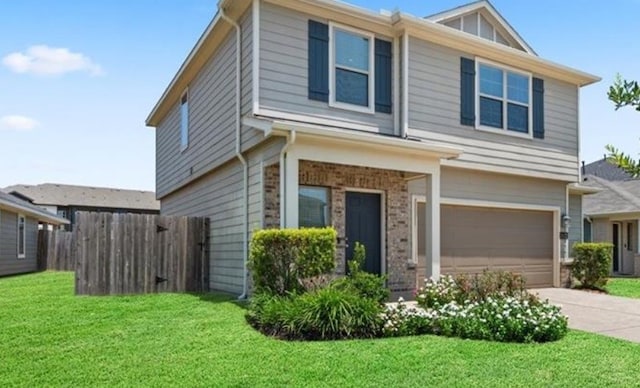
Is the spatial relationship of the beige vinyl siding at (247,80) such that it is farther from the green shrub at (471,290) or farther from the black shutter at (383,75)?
the green shrub at (471,290)

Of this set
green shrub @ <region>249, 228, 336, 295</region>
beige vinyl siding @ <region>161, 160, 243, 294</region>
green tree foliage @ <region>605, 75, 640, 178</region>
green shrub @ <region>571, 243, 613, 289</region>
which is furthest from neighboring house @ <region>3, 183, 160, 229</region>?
green tree foliage @ <region>605, 75, 640, 178</region>

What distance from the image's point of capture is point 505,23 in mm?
13344

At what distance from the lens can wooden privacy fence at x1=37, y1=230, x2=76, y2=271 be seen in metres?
22.2

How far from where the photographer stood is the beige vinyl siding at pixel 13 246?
1827 centimetres

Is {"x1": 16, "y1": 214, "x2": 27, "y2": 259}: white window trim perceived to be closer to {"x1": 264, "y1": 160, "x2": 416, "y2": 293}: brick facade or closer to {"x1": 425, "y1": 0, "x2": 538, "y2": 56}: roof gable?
{"x1": 264, "y1": 160, "x2": 416, "y2": 293}: brick facade

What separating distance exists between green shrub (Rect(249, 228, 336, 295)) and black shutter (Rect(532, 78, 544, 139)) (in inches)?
321

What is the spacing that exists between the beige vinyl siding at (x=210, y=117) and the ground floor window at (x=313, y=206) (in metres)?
1.84

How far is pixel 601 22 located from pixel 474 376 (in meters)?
3.57

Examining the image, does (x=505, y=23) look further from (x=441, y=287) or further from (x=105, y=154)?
(x=105, y=154)

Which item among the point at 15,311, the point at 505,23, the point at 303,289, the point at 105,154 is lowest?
the point at 15,311

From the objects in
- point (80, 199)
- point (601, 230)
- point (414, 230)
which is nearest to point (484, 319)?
point (414, 230)

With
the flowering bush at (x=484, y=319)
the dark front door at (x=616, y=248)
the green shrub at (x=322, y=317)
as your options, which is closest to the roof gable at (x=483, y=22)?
the flowering bush at (x=484, y=319)

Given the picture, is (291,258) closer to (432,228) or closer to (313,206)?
(313,206)

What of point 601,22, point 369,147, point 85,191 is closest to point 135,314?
point 369,147
